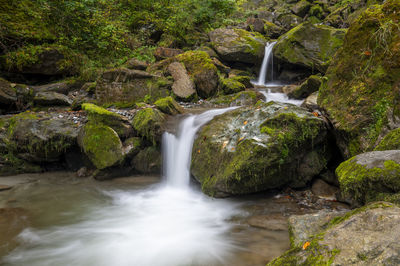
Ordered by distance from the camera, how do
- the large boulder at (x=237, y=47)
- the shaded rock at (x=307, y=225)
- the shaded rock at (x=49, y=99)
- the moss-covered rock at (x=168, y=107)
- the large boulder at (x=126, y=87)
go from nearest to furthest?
1. the shaded rock at (x=307, y=225)
2. the moss-covered rock at (x=168, y=107)
3. the shaded rock at (x=49, y=99)
4. the large boulder at (x=126, y=87)
5. the large boulder at (x=237, y=47)

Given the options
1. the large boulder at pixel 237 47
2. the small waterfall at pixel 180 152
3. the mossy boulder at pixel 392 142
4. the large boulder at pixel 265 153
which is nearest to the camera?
the mossy boulder at pixel 392 142

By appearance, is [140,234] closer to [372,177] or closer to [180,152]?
[180,152]

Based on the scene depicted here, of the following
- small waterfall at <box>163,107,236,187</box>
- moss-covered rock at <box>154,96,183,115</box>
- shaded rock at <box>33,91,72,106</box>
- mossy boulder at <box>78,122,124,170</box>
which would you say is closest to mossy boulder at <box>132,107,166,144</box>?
small waterfall at <box>163,107,236,187</box>

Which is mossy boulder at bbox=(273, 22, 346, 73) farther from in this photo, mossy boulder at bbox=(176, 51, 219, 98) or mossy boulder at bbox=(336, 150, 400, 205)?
mossy boulder at bbox=(336, 150, 400, 205)

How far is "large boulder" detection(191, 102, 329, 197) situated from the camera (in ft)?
13.2

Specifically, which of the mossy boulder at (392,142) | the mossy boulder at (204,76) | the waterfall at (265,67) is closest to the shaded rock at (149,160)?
the mossy boulder at (204,76)

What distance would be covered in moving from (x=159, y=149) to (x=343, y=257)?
489 cm

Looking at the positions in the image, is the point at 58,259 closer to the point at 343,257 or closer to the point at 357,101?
the point at 343,257

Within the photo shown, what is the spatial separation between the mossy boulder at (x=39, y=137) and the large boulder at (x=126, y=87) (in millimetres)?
1949

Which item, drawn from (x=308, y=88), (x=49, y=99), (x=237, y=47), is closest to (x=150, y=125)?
(x=49, y=99)

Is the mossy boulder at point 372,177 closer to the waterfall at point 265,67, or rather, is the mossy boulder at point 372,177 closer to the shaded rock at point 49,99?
the shaded rock at point 49,99

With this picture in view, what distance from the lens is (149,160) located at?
606 cm

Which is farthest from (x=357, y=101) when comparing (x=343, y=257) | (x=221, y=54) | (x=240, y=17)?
(x=240, y=17)

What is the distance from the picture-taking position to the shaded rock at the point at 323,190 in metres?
4.28
